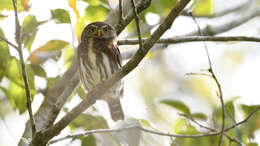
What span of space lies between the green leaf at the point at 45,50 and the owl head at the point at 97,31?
0.53m

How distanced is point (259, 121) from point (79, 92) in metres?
1.77

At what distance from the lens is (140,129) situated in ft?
11.1

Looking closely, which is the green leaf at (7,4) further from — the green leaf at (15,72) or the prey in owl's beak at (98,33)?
the prey in owl's beak at (98,33)

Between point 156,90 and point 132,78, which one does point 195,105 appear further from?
point 132,78

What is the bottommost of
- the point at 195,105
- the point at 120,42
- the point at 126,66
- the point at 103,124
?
the point at 195,105

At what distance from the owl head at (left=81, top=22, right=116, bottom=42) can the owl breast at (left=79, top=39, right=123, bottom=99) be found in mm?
193

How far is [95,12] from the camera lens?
4.38m

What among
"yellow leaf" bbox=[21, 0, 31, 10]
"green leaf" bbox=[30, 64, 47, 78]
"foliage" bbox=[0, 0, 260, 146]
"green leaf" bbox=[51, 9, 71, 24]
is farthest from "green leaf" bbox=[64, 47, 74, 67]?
"yellow leaf" bbox=[21, 0, 31, 10]

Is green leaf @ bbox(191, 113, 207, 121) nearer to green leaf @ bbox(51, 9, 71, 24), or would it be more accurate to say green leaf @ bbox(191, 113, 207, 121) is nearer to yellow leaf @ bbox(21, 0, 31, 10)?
green leaf @ bbox(51, 9, 71, 24)

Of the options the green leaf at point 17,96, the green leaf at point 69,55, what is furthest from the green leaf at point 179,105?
the green leaf at point 17,96

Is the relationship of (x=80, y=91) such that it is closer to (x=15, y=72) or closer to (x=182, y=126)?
(x=15, y=72)

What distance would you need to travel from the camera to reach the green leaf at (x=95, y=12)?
432 centimetres

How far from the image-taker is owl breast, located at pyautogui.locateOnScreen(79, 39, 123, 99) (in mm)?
4352

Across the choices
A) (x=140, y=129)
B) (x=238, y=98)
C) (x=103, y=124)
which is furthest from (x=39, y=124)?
(x=238, y=98)
